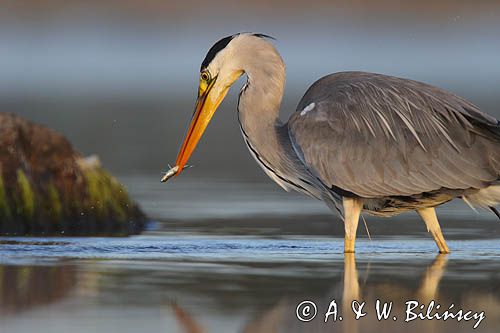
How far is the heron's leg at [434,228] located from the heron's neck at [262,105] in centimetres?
125

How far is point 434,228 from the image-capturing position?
1088 cm

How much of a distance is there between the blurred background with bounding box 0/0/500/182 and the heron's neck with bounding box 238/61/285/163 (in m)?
5.65

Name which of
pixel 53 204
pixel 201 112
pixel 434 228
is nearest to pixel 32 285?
pixel 201 112

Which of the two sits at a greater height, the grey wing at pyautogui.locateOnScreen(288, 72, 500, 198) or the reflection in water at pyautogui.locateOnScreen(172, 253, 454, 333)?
the grey wing at pyautogui.locateOnScreen(288, 72, 500, 198)

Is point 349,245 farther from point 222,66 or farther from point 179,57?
point 179,57

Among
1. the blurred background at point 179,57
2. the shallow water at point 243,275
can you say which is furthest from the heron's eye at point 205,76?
the blurred background at point 179,57

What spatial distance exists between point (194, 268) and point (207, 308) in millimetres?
1626

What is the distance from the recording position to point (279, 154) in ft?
37.1

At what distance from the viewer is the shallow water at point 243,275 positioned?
26.0 ft

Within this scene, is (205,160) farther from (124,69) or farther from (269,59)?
(124,69)

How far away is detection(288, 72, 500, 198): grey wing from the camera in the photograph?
10.7m

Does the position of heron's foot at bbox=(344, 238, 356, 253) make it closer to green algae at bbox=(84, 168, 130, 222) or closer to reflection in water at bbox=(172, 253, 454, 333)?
reflection in water at bbox=(172, 253, 454, 333)

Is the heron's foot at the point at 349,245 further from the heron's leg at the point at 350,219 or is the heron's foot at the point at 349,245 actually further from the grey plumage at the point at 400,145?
the grey plumage at the point at 400,145

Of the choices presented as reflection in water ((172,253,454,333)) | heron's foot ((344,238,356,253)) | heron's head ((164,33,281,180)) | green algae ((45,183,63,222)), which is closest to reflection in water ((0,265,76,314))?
reflection in water ((172,253,454,333))
